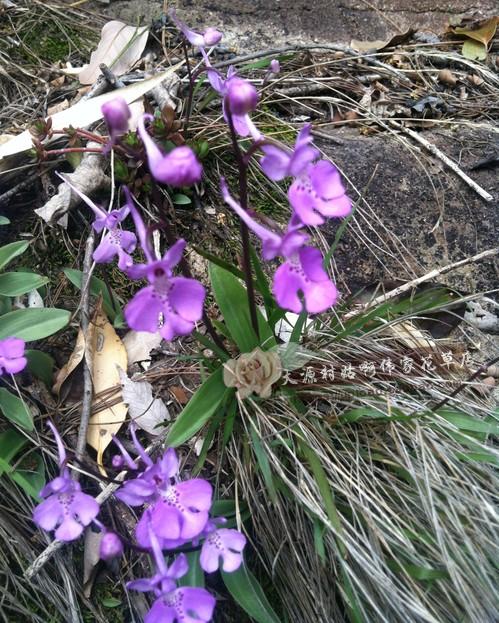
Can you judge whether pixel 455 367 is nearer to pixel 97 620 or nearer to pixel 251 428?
pixel 251 428

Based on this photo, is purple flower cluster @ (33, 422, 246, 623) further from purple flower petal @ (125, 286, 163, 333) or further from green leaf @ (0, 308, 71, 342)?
green leaf @ (0, 308, 71, 342)

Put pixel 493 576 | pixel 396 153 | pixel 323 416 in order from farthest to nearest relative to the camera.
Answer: pixel 396 153, pixel 323 416, pixel 493 576

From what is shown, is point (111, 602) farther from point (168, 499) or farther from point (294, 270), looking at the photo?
point (294, 270)

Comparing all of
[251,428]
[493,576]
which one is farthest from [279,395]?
[493,576]

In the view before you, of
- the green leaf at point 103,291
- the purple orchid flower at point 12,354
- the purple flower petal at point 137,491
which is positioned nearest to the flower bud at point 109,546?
the purple flower petal at point 137,491

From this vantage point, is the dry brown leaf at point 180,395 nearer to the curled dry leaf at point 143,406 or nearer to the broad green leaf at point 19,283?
the curled dry leaf at point 143,406

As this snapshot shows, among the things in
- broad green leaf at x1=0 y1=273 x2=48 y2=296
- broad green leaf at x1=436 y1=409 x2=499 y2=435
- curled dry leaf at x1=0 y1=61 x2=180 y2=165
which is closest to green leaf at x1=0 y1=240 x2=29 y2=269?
broad green leaf at x1=0 y1=273 x2=48 y2=296

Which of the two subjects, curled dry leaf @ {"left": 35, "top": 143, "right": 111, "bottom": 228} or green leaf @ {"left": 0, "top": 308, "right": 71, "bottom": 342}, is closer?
green leaf @ {"left": 0, "top": 308, "right": 71, "bottom": 342}
